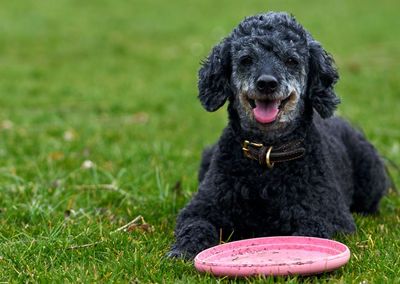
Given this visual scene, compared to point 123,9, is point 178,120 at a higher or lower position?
lower

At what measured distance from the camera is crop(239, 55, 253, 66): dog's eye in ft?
15.1

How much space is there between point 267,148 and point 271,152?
1.4 inches

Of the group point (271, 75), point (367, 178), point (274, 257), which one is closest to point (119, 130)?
point (367, 178)

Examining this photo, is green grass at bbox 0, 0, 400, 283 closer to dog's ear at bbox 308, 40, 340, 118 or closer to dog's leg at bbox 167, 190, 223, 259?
dog's leg at bbox 167, 190, 223, 259

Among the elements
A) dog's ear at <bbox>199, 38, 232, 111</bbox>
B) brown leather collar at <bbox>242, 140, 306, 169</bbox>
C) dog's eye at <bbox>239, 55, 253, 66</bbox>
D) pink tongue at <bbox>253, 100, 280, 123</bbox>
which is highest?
dog's eye at <bbox>239, 55, 253, 66</bbox>

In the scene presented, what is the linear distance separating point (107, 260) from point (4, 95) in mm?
7714

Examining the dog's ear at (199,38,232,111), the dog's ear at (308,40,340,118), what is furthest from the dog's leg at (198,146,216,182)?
the dog's ear at (308,40,340,118)

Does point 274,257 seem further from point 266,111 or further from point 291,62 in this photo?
point 291,62

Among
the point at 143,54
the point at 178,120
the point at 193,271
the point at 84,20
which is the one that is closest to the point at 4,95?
the point at 178,120

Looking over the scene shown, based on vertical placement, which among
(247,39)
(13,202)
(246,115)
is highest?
(247,39)

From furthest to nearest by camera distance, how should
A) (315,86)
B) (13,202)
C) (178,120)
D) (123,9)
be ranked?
(123,9) < (178,120) < (13,202) < (315,86)

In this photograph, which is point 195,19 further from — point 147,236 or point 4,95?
point 147,236

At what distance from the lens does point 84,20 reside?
21188 millimetres

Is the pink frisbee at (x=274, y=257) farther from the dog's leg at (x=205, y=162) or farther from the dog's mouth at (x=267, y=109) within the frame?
the dog's leg at (x=205, y=162)
